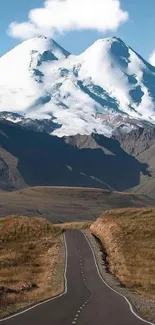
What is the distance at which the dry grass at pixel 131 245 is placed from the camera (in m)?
65.4

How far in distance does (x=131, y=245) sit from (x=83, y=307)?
50.3 meters

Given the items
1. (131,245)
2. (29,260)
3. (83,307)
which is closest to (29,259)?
(29,260)

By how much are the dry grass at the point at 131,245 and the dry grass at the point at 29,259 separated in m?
7.73

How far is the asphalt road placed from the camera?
32.6m

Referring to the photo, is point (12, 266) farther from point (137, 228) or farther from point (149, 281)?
point (137, 228)

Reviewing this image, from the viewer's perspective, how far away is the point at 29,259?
80.1m

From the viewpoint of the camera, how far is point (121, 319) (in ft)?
111

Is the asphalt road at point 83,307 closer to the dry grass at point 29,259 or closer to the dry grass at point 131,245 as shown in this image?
the dry grass at point 29,259

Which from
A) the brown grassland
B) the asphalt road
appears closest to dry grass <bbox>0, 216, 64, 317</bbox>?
the brown grassland

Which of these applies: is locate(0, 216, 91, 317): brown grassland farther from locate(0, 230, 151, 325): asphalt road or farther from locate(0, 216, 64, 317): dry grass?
locate(0, 230, 151, 325): asphalt road

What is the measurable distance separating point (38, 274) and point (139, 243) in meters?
25.7

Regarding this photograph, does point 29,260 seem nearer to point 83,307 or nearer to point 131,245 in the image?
point 131,245

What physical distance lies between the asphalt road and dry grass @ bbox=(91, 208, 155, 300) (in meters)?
5.29

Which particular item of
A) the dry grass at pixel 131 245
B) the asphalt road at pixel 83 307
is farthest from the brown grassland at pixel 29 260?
the dry grass at pixel 131 245
